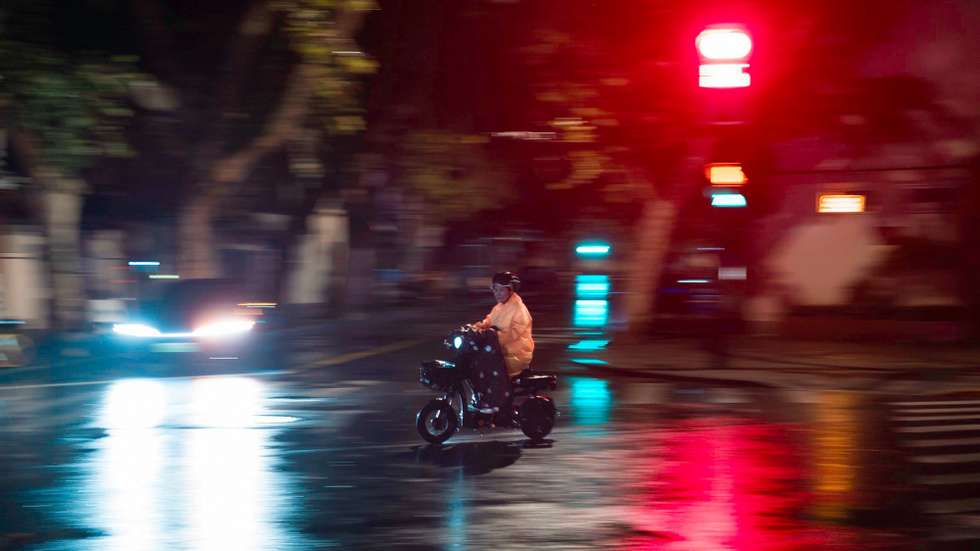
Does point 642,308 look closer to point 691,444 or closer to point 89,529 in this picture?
point 691,444

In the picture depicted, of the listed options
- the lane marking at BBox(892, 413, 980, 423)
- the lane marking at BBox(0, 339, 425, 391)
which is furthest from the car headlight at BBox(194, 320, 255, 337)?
the lane marking at BBox(892, 413, 980, 423)

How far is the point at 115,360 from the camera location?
1014 inches

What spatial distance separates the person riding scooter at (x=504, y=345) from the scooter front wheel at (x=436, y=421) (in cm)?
35

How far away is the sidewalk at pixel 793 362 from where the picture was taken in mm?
20719

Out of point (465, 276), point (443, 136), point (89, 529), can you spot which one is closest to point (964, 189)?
point (443, 136)

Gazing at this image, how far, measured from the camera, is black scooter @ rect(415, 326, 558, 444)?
13609 mm

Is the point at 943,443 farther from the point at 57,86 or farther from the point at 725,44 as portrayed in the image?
the point at 57,86

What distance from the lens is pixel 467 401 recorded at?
13.8 m

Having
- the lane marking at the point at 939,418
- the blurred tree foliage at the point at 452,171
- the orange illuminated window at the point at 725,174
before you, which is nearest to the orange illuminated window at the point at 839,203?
the orange illuminated window at the point at 725,174

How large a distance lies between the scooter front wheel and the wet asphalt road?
0.20 meters

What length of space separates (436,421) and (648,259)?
16.2 meters

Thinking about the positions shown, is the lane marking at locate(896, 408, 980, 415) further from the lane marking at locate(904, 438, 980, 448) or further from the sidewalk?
the sidewalk

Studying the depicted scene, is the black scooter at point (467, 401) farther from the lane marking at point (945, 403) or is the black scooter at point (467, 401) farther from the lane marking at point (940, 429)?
the lane marking at point (945, 403)

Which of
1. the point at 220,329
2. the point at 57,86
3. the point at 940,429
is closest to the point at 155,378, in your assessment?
the point at 220,329
